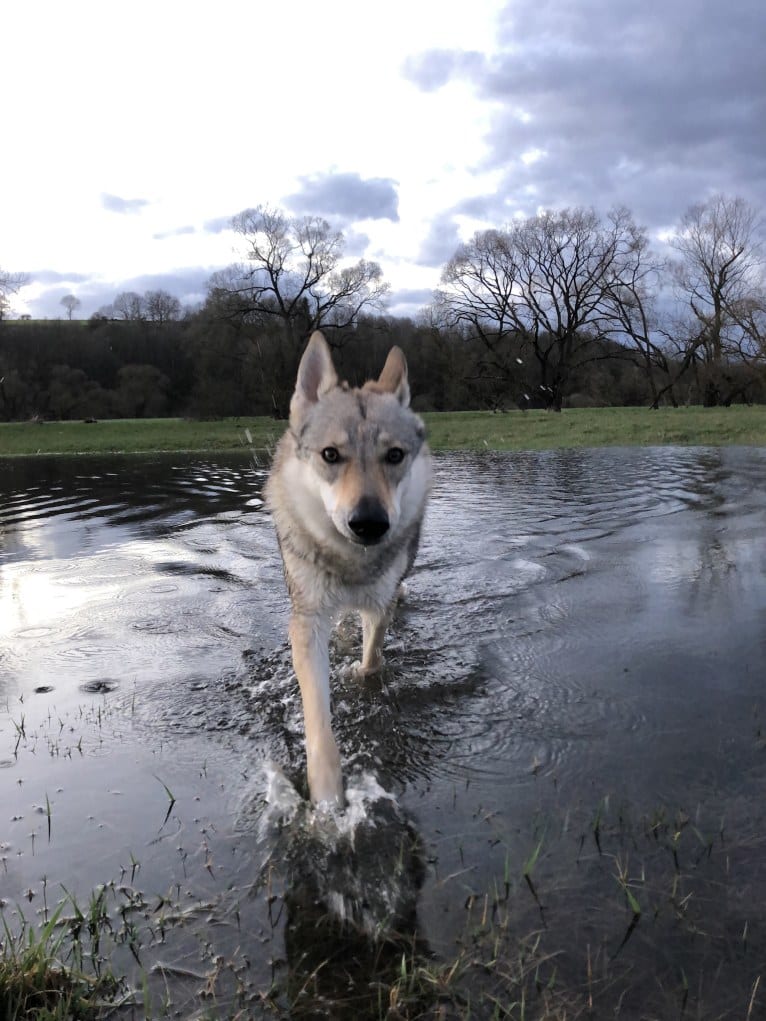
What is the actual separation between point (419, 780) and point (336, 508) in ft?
4.34

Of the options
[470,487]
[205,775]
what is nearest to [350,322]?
[470,487]

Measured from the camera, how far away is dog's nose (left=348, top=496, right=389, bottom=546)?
312 centimetres

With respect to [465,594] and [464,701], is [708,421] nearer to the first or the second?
[465,594]

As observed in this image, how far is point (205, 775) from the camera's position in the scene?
10.5 ft

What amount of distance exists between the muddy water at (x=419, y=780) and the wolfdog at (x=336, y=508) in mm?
403

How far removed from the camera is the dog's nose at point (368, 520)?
3.12 metres

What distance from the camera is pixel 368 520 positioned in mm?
3121

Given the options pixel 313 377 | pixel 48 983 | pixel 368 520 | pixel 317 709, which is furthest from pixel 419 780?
pixel 313 377

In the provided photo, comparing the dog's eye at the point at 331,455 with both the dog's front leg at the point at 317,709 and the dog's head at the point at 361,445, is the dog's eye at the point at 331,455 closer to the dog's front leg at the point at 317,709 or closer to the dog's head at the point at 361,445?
the dog's head at the point at 361,445

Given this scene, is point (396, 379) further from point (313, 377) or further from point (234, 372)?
point (234, 372)

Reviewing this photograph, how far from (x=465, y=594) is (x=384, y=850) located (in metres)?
3.53

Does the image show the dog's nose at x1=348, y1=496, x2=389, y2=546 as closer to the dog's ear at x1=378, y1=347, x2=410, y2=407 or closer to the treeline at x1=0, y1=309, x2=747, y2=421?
the dog's ear at x1=378, y1=347, x2=410, y2=407

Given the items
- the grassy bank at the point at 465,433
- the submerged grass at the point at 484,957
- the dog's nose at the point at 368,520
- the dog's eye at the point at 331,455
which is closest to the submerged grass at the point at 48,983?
the submerged grass at the point at 484,957

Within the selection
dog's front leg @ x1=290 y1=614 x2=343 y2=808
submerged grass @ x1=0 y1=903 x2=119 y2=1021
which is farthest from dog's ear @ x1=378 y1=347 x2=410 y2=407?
submerged grass @ x1=0 y1=903 x2=119 y2=1021
